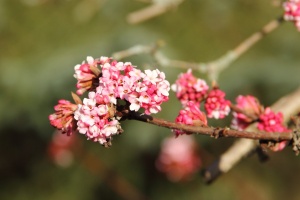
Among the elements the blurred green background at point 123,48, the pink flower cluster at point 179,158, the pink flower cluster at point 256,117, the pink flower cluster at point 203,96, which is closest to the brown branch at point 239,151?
the pink flower cluster at point 256,117

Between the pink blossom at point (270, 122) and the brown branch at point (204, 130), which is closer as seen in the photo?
the brown branch at point (204, 130)

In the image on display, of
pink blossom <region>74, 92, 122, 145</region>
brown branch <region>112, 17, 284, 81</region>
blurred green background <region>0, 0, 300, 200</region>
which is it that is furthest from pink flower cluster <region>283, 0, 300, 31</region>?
blurred green background <region>0, 0, 300, 200</region>

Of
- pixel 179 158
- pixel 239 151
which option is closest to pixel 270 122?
pixel 239 151

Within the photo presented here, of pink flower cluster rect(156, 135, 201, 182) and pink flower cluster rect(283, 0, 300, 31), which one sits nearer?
pink flower cluster rect(283, 0, 300, 31)

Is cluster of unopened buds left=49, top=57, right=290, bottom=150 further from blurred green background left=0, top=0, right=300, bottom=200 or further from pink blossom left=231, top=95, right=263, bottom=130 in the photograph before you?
blurred green background left=0, top=0, right=300, bottom=200

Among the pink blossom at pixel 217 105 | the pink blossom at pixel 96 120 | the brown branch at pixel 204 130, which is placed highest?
the pink blossom at pixel 217 105

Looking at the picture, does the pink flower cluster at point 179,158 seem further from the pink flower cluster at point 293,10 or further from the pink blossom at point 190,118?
the pink blossom at point 190,118

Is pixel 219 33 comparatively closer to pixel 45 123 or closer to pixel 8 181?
pixel 45 123
